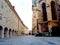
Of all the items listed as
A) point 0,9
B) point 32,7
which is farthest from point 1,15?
point 32,7

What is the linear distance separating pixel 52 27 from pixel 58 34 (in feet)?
13.1

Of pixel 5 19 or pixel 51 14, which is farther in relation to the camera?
pixel 51 14

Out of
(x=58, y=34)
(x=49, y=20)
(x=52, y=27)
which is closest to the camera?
(x=58, y=34)

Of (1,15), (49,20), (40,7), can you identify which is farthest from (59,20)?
(1,15)

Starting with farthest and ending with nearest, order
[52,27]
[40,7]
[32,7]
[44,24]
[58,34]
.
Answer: [32,7] → [40,7] → [44,24] → [52,27] → [58,34]

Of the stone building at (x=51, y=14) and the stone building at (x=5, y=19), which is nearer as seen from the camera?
the stone building at (x=5, y=19)

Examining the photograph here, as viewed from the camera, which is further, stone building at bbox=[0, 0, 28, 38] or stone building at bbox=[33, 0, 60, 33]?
stone building at bbox=[33, 0, 60, 33]

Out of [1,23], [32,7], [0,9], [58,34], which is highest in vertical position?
[32,7]

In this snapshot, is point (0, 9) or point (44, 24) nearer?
point (0, 9)

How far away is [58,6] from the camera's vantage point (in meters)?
45.6

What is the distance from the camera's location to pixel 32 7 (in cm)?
8812

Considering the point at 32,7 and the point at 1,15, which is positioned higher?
the point at 32,7

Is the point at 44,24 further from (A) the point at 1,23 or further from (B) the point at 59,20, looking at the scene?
(A) the point at 1,23

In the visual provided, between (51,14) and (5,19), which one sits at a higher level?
(51,14)
